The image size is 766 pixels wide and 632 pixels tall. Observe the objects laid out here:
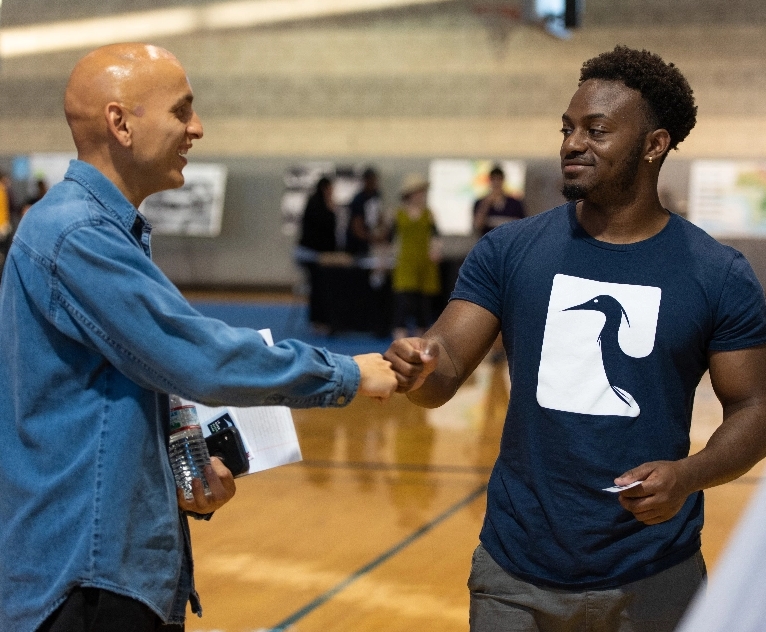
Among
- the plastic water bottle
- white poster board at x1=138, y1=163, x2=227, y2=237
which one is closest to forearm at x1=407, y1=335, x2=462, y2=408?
the plastic water bottle

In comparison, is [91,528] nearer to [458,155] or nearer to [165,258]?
[458,155]

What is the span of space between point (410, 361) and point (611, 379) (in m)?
0.40

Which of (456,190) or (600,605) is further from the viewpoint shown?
(456,190)

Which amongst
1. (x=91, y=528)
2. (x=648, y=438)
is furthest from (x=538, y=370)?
(x=91, y=528)

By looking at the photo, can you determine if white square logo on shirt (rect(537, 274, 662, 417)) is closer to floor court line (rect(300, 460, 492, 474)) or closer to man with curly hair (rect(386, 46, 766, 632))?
man with curly hair (rect(386, 46, 766, 632))

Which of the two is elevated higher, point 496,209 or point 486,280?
point 486,280

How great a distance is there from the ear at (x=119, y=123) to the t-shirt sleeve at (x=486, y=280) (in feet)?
2.77

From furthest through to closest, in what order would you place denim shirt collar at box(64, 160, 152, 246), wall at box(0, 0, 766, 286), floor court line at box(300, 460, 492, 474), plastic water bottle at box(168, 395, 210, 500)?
wall at box(0, 0, 766, 286)
floor court line at box(300, 460, 492, 474)
plastic water bottle at box(168, 395, 210, 500)
denim shirt collar at box(64, 160, 152, 246)

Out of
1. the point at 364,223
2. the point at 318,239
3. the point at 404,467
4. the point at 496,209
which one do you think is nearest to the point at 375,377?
the point at 404,467

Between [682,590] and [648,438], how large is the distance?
1.00 feet

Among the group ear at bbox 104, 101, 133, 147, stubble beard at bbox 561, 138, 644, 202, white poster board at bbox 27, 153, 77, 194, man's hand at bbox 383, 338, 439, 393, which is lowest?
white poster board at bbox 27, 153, 77, 194

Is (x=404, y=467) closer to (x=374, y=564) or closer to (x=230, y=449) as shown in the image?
(x=374, y=564)

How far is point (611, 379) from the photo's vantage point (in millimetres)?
2156

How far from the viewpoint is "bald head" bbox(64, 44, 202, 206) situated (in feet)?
5.91
